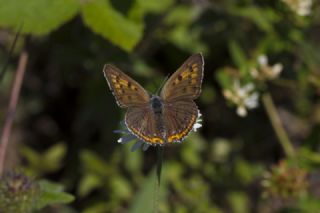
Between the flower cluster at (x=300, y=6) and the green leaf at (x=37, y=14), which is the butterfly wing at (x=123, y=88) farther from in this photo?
the flower cluster at (x=300, y=6)

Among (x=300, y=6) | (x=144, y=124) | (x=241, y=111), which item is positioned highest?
(x=300, y=6)

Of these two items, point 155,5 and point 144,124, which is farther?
point 155,5

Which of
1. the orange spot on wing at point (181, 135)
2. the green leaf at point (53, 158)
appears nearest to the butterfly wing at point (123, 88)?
the orange spot on wing at point (181, 135)

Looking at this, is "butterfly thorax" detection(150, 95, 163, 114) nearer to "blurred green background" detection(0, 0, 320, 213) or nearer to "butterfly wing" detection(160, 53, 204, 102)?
"butterfly wing" detection(160, 53, 204, 102)

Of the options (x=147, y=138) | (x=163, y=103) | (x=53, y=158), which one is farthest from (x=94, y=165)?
(x=147, y=138)

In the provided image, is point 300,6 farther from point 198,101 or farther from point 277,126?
point 198,101

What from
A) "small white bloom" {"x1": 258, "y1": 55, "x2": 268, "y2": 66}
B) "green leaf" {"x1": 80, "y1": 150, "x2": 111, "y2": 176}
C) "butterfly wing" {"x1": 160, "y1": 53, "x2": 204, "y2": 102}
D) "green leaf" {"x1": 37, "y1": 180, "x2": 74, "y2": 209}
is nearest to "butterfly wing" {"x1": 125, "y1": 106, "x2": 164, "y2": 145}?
"butterfly wing" {"x1": 160, "y1": 53, "x2": 204, "y2": 102}

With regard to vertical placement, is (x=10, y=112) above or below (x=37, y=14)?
below
